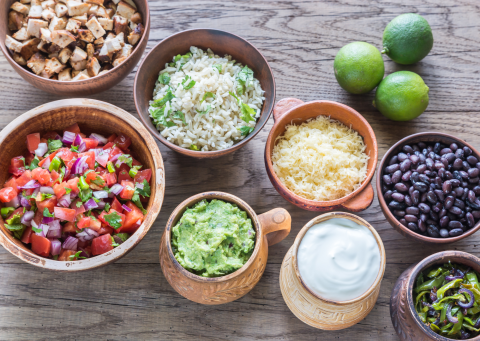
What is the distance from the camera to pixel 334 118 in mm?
2223

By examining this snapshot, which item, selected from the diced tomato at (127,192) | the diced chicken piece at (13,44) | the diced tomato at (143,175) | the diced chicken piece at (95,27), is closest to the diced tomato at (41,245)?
the diced tomato at (127,192)

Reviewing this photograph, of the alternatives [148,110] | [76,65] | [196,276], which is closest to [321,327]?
[196,276]

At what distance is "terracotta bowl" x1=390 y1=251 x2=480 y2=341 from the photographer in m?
1.81

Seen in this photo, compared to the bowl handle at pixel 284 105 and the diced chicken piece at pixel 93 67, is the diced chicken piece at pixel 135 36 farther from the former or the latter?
the bowl handle at pixel 284 105

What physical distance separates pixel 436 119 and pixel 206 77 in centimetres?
130

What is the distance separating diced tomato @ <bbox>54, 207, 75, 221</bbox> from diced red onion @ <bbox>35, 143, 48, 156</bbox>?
0.30m

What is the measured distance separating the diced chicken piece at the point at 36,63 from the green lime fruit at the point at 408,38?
1760mm

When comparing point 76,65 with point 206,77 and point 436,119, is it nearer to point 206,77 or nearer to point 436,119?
point 206,77

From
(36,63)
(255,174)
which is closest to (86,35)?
(36,63)

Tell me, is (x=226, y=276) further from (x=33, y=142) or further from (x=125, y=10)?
(x=125, y=10)

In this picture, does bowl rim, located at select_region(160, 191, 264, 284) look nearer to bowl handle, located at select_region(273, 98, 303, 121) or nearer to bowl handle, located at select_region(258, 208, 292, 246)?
bowl handle, located at select_region(258, 208, 292, 246)

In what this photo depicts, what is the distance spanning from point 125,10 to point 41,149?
82 cm

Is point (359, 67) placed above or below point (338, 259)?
above

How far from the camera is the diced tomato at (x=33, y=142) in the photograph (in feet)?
6.43
